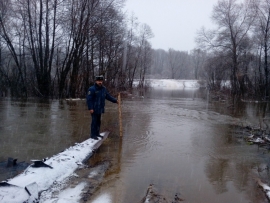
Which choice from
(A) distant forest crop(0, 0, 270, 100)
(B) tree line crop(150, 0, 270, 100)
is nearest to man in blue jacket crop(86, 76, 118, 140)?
(A) distant forest crop(0, 0, 270, 100)

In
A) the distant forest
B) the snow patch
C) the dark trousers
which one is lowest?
the snow patch

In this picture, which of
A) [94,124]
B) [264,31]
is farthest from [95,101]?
[264,31]

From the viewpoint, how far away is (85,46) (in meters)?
28.0

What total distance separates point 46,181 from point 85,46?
24.4 metres

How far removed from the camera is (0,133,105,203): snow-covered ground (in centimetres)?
411

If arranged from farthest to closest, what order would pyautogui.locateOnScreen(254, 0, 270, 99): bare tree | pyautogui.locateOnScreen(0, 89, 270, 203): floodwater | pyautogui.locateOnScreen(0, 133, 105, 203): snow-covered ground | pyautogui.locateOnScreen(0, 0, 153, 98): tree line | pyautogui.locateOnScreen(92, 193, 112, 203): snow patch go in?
pyautogui.locateOnScreen(254, 0, 270, 99): bare tree → pyautogui.locateOnScreen(0, 0, 153, 98): tree line → pyautogui.locateOnScreen(0, 89, 270, 203): floodwater → pyautogui.locateOnScreen(92, 193, 112, 203): snow patch → pyautogui.locateOnScreen(0, 133, 105, 203): snow-covered ground

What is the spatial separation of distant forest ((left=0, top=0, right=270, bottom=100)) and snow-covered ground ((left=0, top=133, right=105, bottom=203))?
20844mm

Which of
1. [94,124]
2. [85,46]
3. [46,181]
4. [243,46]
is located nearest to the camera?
[46,181]

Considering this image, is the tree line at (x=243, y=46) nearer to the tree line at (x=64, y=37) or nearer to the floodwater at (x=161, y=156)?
the tree line at (x=64, y=37)

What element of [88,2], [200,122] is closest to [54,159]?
[200,122]

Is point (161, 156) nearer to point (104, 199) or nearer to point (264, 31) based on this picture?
point (104, 199)

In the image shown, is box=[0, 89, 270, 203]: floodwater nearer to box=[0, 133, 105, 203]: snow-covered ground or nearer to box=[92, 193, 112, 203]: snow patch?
box=[92, 193, 112, 203]: snow patch

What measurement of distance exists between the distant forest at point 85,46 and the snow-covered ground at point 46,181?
821 inches

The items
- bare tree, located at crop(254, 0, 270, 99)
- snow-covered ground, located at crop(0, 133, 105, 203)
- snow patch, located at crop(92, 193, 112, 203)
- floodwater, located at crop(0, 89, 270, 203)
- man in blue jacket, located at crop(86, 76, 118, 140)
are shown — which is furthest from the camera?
bare tree, located at crop(254, 0, 270, 99)
